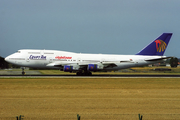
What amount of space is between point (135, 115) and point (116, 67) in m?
29.7

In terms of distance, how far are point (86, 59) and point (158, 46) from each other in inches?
578

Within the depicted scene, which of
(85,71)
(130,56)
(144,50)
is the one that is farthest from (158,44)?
(85,71)

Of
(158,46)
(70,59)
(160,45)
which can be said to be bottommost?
(70,59)

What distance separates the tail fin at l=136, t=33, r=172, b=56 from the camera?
45250mm

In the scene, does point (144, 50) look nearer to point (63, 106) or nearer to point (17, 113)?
point (63, 106)

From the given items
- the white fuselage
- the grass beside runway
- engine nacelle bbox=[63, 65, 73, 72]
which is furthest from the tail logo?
the grass beside runway

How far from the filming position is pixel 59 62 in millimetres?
40781

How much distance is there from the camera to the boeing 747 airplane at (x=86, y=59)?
132 feet

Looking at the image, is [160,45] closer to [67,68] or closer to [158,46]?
[158,46]

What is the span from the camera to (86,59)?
42344 millimetres

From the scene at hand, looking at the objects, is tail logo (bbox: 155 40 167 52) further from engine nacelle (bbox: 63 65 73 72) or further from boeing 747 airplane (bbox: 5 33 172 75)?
engine nacelle (bbox: 63 65 73 72)

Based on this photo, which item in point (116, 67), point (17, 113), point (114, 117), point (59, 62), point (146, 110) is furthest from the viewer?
point (116, 67)

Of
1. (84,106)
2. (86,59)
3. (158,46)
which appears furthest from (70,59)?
(84,106)

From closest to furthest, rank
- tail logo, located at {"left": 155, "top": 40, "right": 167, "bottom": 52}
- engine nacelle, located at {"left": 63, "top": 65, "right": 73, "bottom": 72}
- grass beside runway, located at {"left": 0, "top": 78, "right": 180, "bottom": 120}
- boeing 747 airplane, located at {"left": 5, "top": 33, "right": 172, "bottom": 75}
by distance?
grass beside runway, located at {"left": 0, "top": 78, "right": 180, "bottom": 120}
engine nacelle, located at {"left": 63, "top": 65, "right": 73, "bottom": 72}
boeing 747 airplane, located at {"left": 5, "top": 33, "right": 172, "bottom": 75}
tail logo, located at {"left": 155, "top": 40, "right": 167, "bottom": 52}
